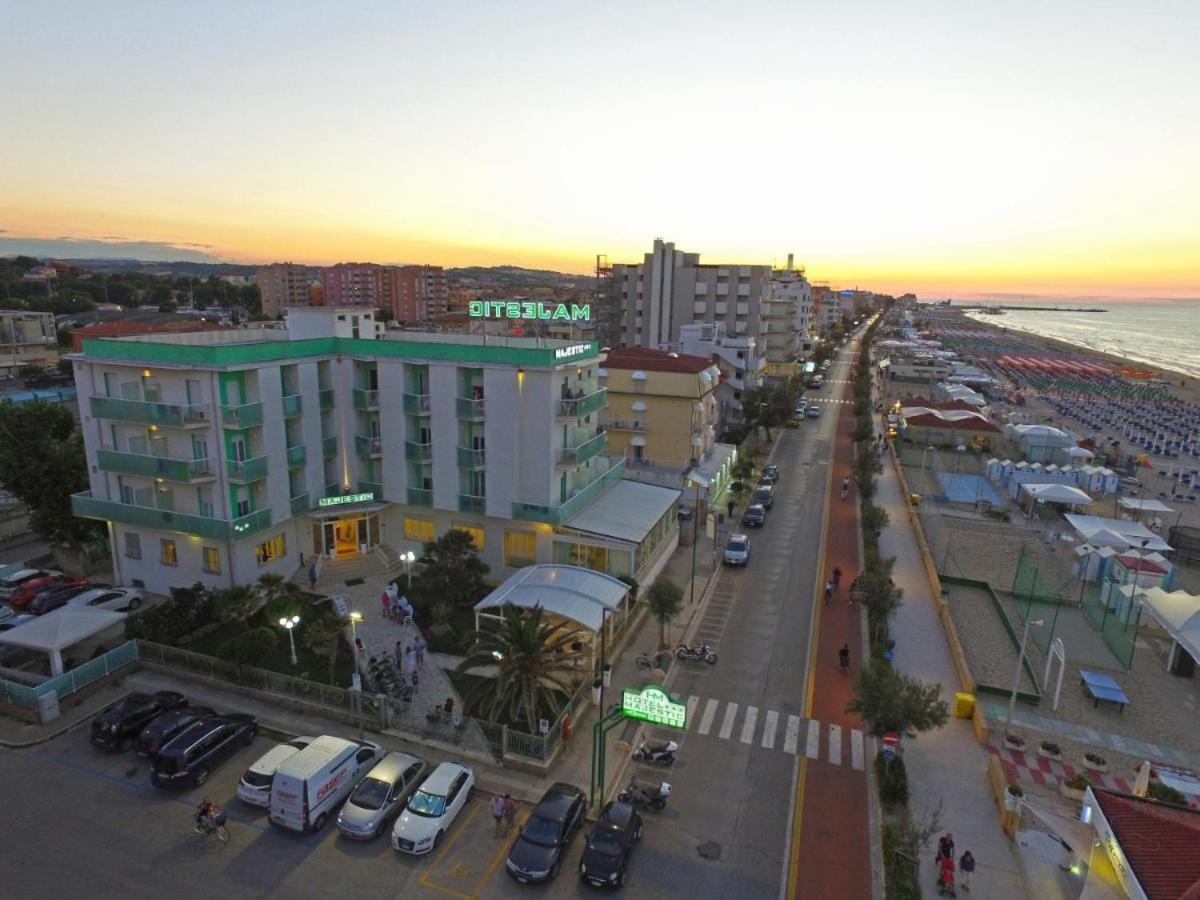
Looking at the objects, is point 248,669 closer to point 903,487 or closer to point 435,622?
point 435,622

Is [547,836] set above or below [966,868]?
above

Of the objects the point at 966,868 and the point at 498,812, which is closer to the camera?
the point at 966,868

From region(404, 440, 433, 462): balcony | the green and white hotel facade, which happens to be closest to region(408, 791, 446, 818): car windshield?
the green and white hotel facade

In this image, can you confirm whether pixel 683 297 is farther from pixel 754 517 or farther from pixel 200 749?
pixel 200 749

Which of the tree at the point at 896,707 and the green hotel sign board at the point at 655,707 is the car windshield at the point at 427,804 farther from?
the tree at the point at 896,707

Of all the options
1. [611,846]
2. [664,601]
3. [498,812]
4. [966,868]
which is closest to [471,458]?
[664,601]

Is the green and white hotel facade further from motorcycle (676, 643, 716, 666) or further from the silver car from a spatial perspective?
the silver car
